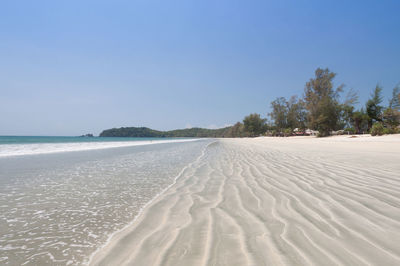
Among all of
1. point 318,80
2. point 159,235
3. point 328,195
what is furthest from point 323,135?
point 159,235

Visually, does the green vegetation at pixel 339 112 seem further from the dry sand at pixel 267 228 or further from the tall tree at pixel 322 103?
the dry sand at pixel 267 228

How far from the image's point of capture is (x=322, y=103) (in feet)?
117

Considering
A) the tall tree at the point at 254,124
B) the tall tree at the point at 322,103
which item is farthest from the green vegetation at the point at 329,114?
the tall tree at the point at 254,124

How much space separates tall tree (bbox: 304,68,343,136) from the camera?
112 feet

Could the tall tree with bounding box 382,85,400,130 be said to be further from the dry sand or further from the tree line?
the dry sand

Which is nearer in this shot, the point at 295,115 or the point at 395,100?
the point at 395,100

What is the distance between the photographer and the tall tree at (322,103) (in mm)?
34219

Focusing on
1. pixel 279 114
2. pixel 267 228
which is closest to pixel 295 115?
pixel 279 114

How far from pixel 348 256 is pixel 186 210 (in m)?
1.79

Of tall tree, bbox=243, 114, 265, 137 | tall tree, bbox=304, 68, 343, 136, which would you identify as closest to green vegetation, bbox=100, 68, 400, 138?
tall tree, bbox=304, 68, 343, 136

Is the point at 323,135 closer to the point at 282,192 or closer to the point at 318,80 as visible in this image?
the point at 318,80

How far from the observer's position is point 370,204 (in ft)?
9.04

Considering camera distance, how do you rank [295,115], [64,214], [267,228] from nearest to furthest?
1. [267,228]
2. [64,214]
3. [295,115]

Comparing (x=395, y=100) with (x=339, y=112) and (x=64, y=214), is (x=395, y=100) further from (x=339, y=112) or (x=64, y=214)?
(x=64, y=214)
